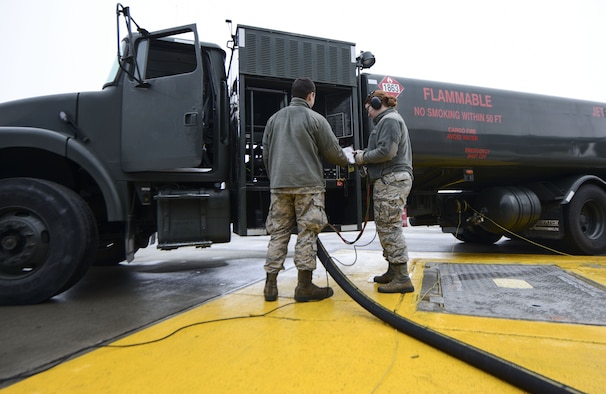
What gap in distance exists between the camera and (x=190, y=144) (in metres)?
3.08

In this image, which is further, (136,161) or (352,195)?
(352,195)

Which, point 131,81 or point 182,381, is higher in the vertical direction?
point 131,81

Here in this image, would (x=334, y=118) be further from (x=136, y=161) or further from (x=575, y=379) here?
(x=575, y=379)

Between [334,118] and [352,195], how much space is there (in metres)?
0.97

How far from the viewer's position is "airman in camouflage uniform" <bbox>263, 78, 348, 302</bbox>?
8.58ft

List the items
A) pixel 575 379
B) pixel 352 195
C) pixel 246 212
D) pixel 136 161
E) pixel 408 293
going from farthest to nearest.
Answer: pixel 352 195 → pixel 246 212 → pixel 136 161 → pixel 408 293 → pixel 575 379

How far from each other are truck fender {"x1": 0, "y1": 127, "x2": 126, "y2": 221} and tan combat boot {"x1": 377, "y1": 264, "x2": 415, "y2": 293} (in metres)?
2.56

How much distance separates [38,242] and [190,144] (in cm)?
153

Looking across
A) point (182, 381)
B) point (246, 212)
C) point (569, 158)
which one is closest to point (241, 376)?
point (182, 381)

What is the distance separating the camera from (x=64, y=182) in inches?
131

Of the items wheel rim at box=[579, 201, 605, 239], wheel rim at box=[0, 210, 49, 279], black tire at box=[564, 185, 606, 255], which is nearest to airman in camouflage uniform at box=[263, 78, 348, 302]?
wheel rim at box=[0, 210, 49, 279]

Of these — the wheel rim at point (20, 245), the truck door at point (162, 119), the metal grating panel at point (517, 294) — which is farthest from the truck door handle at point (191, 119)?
the metal grating panel at point (517, 294)

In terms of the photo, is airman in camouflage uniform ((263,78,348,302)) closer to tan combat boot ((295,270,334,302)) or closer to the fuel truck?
tan combat boot ((295,270,334,302))

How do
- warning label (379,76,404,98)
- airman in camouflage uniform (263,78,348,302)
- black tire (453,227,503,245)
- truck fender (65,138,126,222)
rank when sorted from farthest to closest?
black tire (453,227,503,245)
warning label (379,76,404,98)
truck fender (65,138,126,222)
airman in camouflage uniform (263,78,348,302)
